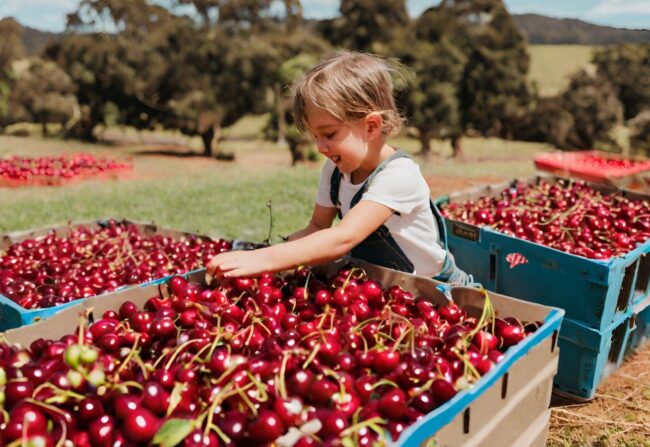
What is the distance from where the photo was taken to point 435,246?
3.28 m

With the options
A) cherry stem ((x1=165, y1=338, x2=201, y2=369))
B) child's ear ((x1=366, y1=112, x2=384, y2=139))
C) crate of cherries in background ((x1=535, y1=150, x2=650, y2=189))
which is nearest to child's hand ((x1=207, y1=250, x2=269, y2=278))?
cherry stem ((x1=165, y1=338, x2=201, y2=369))

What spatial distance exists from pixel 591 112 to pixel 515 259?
4877cm

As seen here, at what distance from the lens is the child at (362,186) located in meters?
2.54

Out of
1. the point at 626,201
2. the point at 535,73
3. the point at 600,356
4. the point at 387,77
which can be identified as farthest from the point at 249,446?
the point at 535,73

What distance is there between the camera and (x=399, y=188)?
291 centimetres

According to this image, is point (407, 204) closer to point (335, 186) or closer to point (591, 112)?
point (335, 186)

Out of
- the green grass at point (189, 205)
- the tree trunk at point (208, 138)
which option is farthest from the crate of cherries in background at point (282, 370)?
the tree trunk at point (208, 138)

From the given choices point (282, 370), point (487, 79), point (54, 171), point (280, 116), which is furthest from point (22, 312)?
point (280, 116)

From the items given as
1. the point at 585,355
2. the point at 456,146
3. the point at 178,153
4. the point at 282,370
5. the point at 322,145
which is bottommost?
the point at 178,153

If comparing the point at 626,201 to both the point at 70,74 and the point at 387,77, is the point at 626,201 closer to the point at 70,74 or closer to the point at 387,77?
the point at 387,77

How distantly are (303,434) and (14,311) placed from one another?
6.68 ft

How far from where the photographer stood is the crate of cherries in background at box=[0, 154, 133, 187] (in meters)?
13.2

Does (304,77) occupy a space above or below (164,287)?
above

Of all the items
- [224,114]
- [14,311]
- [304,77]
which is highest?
[304,77]
